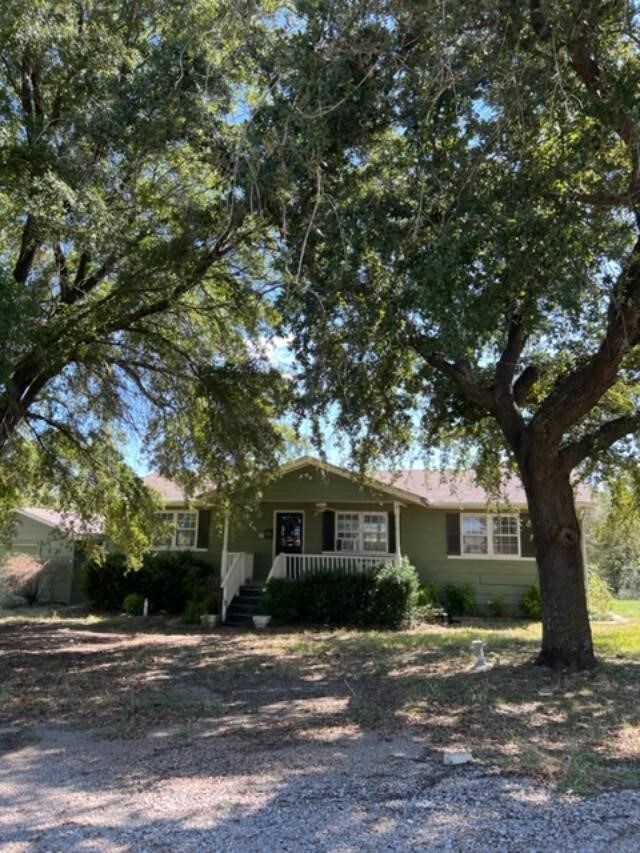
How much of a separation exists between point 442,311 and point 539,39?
9.00 ft

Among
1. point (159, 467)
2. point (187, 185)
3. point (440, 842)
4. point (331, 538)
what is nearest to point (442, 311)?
point (440, 842)

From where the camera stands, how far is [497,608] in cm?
1762

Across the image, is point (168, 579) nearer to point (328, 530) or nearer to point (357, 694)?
point (328, 530)

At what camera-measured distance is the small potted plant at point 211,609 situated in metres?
16.4

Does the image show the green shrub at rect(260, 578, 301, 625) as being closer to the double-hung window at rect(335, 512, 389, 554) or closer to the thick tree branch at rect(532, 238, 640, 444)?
the double-hung window at rect(335, 512, 389, 554)

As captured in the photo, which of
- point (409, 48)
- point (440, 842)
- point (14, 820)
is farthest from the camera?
point (409, 48)

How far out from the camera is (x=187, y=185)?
9.56 m

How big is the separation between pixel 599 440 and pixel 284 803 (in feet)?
21.0

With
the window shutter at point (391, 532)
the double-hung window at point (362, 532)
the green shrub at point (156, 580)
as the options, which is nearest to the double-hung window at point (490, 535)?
the window shutter at point (391, 532)

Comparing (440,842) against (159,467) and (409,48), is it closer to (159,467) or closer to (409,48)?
(409,48)

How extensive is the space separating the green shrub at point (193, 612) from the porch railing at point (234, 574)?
689 mm

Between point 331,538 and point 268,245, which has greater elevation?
point 268,245

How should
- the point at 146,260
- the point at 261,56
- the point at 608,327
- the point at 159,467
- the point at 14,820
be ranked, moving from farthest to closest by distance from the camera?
the point at 159,467
the point at 146,260
the point at 608,327
the point at 261,56
the point at 14,820

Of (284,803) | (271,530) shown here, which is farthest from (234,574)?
(284,803)
